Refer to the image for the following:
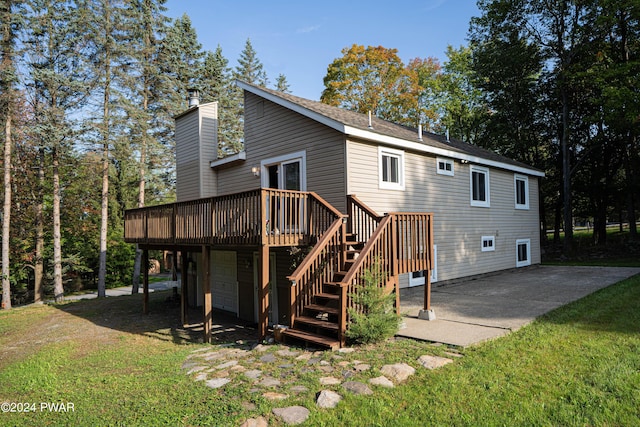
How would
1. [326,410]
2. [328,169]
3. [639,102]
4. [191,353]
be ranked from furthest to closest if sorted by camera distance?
[639,102], [328,169], [191,353], [326,410]

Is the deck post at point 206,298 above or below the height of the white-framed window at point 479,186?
below

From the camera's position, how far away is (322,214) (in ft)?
25.0

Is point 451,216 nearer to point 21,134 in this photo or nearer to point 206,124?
point 206,124

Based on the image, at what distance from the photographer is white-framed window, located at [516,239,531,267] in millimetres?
15183

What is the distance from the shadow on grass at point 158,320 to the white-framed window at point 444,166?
700 cm

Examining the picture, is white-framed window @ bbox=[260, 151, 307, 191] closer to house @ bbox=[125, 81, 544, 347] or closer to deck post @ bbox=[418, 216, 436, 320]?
house @ bbox=[125, 81, 544, 347]

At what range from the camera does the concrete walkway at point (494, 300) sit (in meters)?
6.21

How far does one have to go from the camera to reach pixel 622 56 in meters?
18.4

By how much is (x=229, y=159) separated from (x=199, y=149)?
1.40 meters

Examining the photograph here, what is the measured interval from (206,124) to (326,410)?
10639 millimetres

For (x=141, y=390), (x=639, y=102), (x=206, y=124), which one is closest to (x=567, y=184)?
(x=639, y=102)

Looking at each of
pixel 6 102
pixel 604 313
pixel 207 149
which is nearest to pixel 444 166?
pixel 604 313

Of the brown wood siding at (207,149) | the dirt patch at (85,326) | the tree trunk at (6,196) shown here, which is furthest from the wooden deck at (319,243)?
the tree trunk at (6,196)

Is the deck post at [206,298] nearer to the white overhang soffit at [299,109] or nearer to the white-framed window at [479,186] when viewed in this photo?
the white overhang soffit at [299,109]
